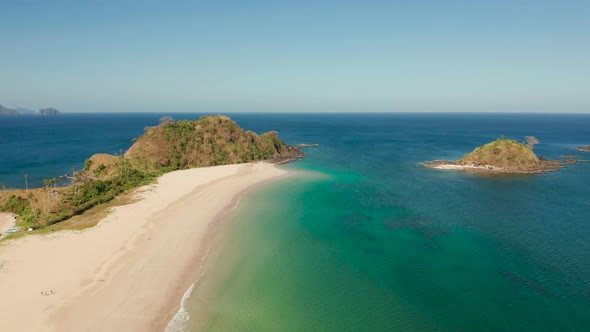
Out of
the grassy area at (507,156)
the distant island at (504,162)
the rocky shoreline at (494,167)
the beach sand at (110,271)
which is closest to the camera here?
the beach sand at (110,271)

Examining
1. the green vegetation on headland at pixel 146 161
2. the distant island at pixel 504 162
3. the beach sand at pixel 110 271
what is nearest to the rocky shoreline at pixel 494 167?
the distant island at pixel 504 162

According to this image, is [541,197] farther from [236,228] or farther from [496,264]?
[236,228]

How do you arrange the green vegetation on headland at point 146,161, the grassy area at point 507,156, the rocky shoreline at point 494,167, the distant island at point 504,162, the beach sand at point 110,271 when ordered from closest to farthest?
the beach sand at point 110,271
the green vegetation on headland at point 146,161
the rocky shoreline at point 494,167
the distant island at point 504,162
the grassy area at point 507,156

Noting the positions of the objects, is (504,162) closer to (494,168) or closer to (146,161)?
(494,168)

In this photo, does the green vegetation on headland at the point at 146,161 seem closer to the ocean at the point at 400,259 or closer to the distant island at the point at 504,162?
the ocean at the point at 400,259

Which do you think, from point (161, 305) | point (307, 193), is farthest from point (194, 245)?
point (307, 193)

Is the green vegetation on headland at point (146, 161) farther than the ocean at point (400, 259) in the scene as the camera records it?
Yes
